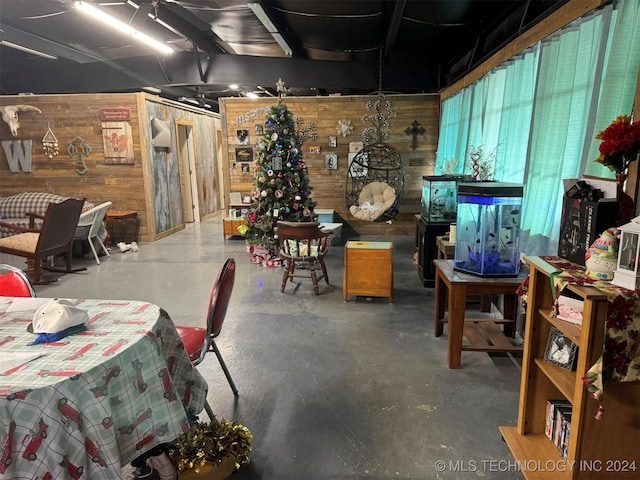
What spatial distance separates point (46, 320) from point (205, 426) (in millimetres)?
854

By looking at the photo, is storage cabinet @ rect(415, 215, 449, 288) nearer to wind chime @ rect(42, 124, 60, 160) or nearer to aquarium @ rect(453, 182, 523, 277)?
aquarium @ rect(453, 182, 523, 277)

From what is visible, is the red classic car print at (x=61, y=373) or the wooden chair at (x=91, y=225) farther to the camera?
the wooden chair at (x=91, y=225)

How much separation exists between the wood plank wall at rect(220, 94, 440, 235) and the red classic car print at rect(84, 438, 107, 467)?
22.0 feet

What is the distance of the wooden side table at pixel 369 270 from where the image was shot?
416 centimetres

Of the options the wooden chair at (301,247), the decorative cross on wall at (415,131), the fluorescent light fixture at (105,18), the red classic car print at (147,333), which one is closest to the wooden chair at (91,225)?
the fluorescent light fixture at (105,18)

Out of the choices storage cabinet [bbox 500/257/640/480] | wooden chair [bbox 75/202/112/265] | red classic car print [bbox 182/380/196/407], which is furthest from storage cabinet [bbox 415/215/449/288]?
wooden chair [bbox 75/202/112/265]

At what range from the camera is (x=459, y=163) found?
5.45 meters

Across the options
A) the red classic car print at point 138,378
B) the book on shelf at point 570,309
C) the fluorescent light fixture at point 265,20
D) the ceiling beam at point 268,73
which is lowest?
the red classic car print at point 138,378

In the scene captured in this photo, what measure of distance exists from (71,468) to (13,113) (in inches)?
293

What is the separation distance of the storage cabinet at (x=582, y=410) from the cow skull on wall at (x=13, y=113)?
7.94m

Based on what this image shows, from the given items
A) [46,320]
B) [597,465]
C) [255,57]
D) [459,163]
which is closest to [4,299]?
[46,320]

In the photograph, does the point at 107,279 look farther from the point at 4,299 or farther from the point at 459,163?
the point at 459,163

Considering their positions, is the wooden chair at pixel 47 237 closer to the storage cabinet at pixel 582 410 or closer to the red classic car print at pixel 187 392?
the red classic car print at pixel 187 392

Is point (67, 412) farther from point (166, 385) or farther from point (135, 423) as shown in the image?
point (166, 385)
